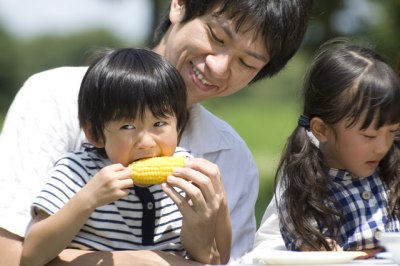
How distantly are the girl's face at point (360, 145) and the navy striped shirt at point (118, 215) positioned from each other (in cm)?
109

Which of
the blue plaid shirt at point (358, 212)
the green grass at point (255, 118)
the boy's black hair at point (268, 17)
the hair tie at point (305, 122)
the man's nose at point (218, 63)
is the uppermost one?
the boy's black hair at point (268, 17)

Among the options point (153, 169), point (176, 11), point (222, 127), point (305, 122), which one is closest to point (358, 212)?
point (305, 122)

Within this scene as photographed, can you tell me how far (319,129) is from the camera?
2.77 m

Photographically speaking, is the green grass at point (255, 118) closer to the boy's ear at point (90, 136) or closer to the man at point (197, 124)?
the man at point (197, 124)

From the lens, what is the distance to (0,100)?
33.6m

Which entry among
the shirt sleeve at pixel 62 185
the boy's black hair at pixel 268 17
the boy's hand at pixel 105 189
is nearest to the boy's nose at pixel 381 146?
the boy's black hair at pixel 268 17

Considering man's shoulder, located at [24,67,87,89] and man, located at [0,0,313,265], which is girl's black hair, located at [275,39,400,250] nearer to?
man, located at [0,0,313,265]

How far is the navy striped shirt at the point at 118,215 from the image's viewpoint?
2041mm

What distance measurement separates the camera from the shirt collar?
273cm

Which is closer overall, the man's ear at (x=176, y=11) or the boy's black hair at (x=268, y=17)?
the boy's black hair at (x=268, y=17)

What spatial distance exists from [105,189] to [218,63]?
104cm

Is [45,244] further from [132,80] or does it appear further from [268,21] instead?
[268,21]

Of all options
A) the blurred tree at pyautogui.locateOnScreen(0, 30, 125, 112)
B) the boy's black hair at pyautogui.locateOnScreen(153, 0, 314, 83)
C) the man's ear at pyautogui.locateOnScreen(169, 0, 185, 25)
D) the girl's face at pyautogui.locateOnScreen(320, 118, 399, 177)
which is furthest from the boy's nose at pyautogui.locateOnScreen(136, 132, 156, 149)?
the blurred tree at pyautogui.locateOnScreen(0, 30, 125, 112)

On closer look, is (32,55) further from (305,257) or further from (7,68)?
(305,257)
